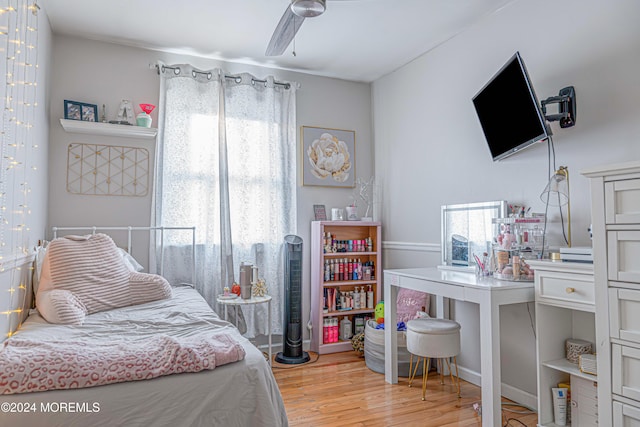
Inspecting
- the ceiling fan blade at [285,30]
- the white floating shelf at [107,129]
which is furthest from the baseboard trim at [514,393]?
the white floating shelf at [107,129]

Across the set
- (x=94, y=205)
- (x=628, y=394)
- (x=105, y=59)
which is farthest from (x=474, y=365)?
(x=105, y=59)

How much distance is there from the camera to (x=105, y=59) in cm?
346

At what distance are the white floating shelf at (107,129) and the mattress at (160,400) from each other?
1.80m

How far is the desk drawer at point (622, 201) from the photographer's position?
67.0 inches

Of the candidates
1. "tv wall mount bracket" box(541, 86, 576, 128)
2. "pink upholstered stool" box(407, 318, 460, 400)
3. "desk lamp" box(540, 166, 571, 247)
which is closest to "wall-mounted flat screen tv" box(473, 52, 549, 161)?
"tv wall mount bracket" box(541, 86, 576, 128)

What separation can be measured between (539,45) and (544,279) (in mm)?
1545

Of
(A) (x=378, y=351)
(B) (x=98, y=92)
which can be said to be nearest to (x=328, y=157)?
(A) (x=378, y=351)

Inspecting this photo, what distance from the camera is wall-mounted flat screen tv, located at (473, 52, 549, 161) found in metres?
2.37

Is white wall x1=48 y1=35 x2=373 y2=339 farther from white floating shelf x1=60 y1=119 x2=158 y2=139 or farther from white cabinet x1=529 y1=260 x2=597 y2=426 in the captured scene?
white cabinet x1=529 y1=260 x2=597 y2=426

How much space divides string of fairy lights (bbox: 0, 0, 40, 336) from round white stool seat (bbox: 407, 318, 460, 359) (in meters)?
2.34

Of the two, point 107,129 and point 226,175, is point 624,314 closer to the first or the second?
point 226,175

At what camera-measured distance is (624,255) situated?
5.74 ft

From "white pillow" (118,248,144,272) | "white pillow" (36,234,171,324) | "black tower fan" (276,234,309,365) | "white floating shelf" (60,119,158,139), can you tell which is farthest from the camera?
"black tower fan" (276,234,309,365)

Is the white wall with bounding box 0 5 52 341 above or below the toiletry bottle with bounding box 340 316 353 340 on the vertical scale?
above
